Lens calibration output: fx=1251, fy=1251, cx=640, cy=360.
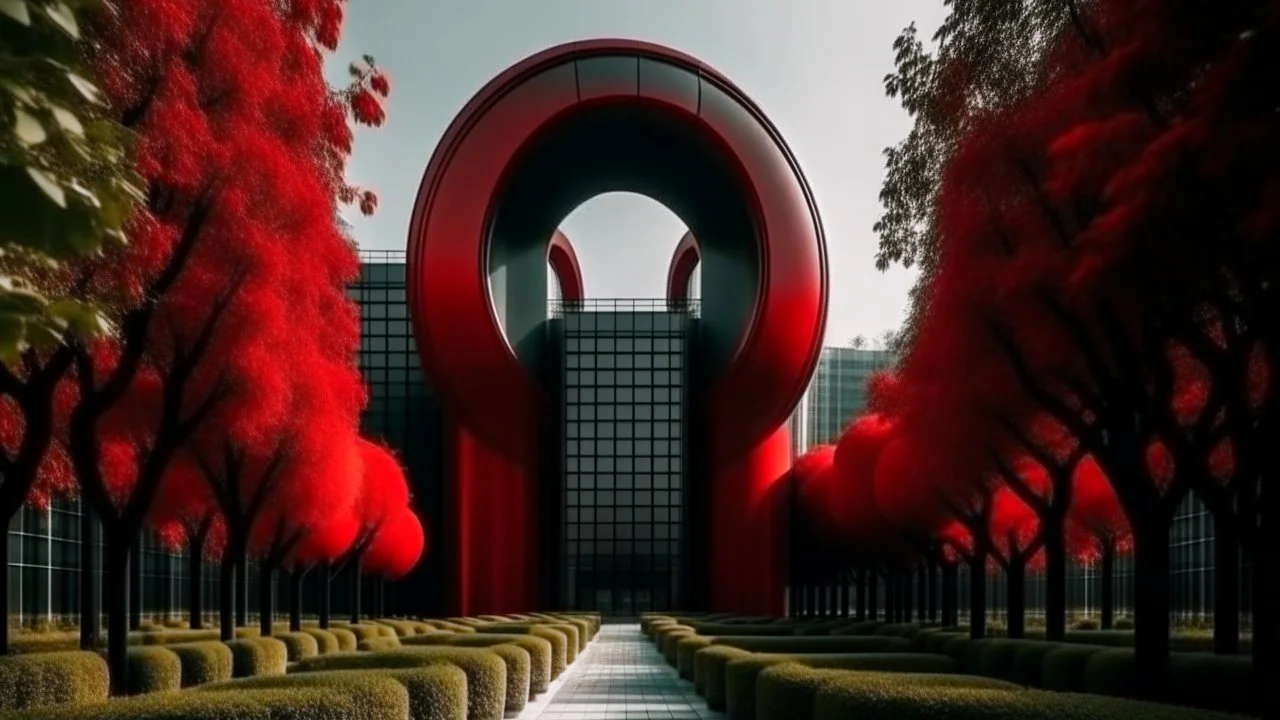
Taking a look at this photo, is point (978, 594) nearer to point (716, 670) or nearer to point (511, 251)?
point (716, 670)

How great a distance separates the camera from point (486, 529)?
57312mm

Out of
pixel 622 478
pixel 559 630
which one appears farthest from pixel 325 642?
pixel 622 478

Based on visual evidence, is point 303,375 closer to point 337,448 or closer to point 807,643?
point 337,448

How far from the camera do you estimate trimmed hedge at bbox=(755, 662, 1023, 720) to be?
924cm

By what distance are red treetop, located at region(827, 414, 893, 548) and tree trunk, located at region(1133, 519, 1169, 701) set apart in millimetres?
23660

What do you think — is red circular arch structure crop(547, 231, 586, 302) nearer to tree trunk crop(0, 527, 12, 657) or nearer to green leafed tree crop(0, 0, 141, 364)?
tree trunk crop(0, 527, 12, 657)

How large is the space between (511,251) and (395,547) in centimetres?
1896

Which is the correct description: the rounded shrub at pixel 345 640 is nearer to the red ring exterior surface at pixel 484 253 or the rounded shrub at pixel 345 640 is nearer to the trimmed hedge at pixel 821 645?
the trimmed hedge at pixel 821 645

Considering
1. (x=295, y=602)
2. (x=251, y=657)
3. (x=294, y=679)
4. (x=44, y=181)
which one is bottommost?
(x=295, y=602)

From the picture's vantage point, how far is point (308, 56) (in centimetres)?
1570

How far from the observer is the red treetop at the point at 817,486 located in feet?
175

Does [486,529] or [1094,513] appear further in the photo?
[486,529]

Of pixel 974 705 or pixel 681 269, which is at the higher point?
pixel 681 269

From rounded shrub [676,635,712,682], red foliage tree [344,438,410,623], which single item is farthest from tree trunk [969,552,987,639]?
red foliage tree [344,438,410,623]
